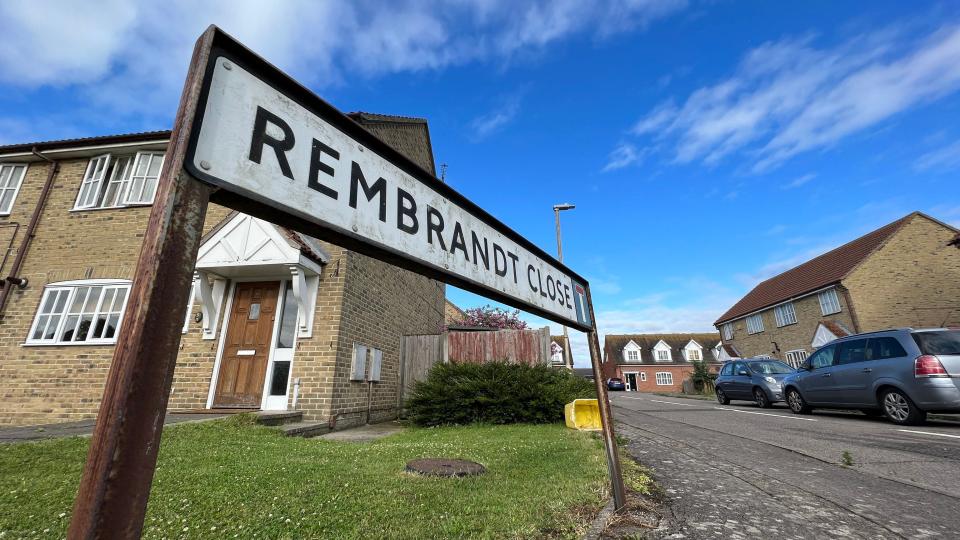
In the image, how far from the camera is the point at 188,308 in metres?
7.92

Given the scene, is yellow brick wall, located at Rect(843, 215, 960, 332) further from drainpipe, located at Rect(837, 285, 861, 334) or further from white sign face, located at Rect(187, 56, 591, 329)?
white sign face, located at Rect(187, 56, 591, 329)

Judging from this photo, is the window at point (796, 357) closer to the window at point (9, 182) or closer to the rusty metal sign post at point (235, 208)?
the rusty metal sign post at point (235, 208)

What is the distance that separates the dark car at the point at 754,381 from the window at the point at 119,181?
54.8 ft

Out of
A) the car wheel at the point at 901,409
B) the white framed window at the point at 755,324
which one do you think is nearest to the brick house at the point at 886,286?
the white framed window at the point at 755,324

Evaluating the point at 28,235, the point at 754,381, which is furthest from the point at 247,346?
the point at 754,381

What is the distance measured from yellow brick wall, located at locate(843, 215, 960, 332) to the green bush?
2163 cm

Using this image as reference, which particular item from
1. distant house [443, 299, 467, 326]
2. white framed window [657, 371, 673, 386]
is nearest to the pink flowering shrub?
distant house [443, 299, 467, 326]

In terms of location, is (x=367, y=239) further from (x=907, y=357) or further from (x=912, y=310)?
(x=912, y=310)

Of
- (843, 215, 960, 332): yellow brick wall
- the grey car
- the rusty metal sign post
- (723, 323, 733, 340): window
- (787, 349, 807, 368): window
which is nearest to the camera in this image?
the rusty metal sign post

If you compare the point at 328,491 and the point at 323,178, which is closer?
the point at 323,178

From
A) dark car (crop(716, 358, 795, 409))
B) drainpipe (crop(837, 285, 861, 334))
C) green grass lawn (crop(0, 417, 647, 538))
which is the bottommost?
green grass lawn (crop(0, 417, 647, 538))

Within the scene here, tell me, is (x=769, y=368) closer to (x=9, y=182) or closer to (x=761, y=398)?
(x=761, y=398)

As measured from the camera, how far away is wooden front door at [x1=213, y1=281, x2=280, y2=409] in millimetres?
7738

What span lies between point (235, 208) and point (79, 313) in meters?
10.9
